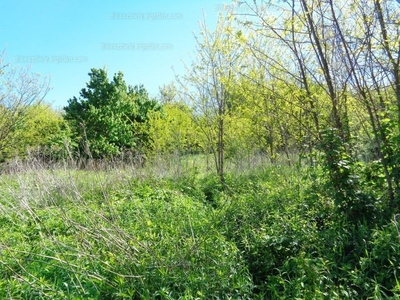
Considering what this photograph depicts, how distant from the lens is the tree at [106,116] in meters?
17.3

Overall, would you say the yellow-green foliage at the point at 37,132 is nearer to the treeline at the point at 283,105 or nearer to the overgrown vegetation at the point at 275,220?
the treeline at the point at 283,105

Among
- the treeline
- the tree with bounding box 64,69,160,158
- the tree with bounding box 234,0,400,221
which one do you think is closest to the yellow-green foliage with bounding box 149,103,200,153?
the treeline

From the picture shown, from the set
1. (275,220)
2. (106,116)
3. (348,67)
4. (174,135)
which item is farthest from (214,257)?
(106,116)

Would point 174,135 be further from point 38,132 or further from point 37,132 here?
point 38,132

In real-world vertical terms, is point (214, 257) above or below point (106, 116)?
below

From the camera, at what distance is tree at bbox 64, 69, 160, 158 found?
1728cm

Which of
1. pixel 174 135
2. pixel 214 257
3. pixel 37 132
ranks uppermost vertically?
pixel 37 132

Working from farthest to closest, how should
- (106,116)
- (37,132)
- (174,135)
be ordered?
(106,116) < (37,132) < (174,135)

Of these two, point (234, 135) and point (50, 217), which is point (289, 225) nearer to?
point (50, 217)

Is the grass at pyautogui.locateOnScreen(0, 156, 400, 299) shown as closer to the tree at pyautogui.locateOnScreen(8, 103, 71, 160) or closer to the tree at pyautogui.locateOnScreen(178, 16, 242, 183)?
the tree at pyautogui.locateOnScreen(178, 16, 242, 183)

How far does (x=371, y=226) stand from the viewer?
11.1 ft

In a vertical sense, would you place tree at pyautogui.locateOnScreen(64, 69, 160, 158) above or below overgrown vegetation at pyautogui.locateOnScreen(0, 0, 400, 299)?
above

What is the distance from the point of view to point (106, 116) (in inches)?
691

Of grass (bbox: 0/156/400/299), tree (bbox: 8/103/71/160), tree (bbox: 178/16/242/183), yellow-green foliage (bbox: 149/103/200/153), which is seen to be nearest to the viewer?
grass (bbox: 0/156/400/299)
